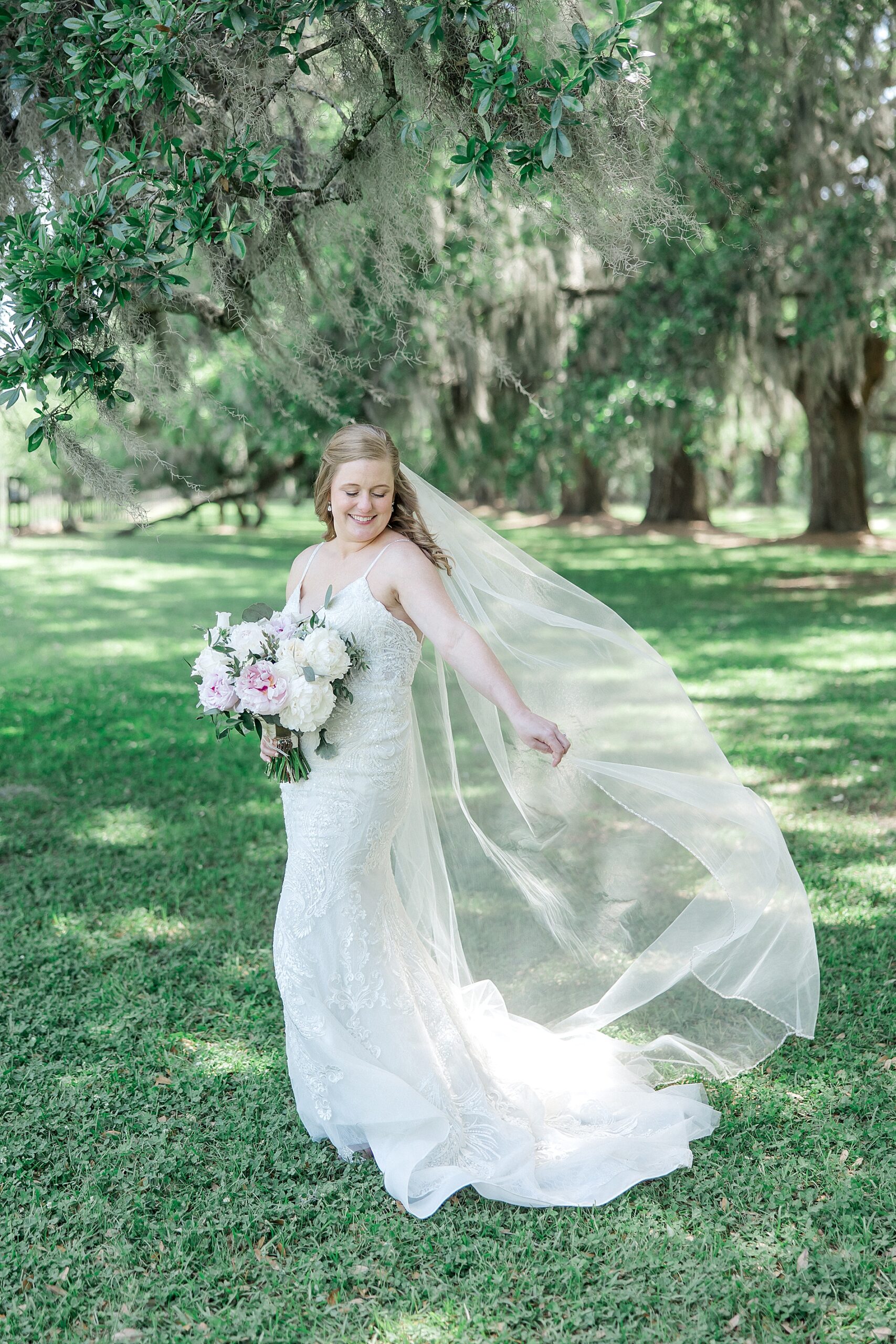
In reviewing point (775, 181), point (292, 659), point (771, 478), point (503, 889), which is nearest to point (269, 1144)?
point (503, 889)

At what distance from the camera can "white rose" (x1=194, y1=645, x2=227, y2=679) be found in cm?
311

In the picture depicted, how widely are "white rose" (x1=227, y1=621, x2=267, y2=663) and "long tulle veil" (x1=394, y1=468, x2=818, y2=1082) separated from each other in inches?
29.9

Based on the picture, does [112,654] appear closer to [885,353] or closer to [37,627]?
[37,627]

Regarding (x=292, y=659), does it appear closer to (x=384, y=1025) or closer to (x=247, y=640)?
(x=247, y=640)

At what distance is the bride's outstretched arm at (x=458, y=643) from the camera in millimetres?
2988

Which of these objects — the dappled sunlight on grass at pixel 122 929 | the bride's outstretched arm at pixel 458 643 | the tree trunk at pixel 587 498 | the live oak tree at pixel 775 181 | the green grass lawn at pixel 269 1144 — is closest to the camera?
the green grass lawn at pixel 269 1144

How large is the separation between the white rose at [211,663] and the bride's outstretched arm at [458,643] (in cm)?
52

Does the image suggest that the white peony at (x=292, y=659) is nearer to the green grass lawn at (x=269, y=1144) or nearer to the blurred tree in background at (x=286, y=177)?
the blurred tree in background at (x=286, y=177)

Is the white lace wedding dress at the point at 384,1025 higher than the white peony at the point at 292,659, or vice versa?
the white peony at the point at 292,659

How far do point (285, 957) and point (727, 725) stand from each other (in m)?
5.16

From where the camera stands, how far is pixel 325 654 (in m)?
3.01

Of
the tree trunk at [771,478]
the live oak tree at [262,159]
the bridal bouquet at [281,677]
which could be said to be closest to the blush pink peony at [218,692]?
the bridal bouquet at [281,677]

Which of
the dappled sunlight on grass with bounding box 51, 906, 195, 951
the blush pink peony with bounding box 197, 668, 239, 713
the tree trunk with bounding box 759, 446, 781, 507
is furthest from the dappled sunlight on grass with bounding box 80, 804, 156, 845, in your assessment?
the tree trunk with bounding box 759, 446, 781, 507

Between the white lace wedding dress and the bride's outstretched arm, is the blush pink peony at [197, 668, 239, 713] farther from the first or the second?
the bride's outstretched arm
